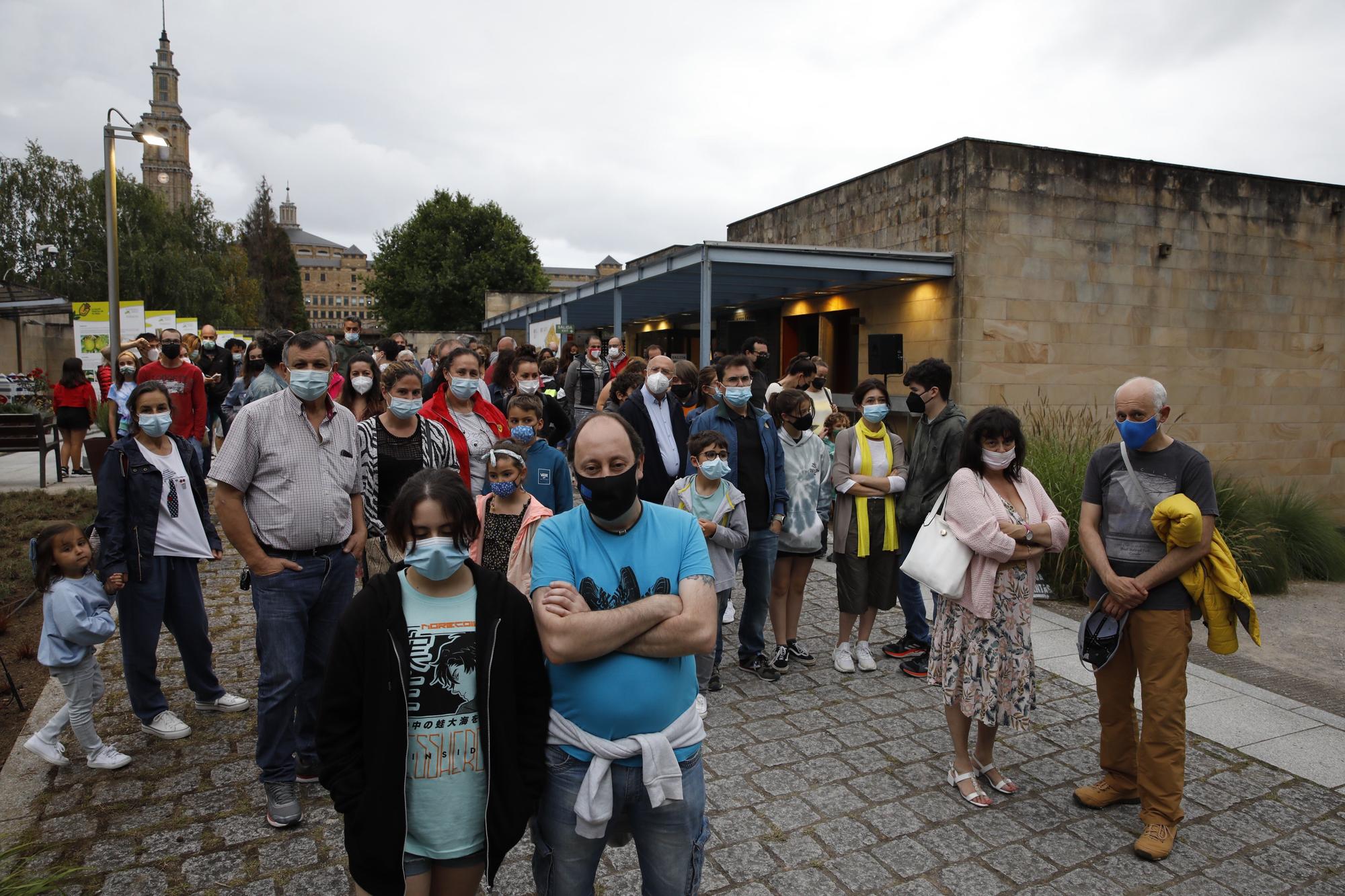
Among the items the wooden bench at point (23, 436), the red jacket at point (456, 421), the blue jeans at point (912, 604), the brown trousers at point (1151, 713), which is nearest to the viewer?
the brown trousers at point (1151, 713)

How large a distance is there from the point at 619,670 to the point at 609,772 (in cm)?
27

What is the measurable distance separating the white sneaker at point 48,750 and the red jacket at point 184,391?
15.0 feet

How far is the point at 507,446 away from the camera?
4.05m

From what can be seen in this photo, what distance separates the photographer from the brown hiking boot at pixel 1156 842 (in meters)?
3.43

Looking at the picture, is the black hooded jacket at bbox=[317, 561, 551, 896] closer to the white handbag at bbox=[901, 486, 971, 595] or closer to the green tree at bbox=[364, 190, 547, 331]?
the white handbag at bbox=[901, 486, 971, 595]

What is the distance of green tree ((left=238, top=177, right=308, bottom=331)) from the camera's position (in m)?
80.0

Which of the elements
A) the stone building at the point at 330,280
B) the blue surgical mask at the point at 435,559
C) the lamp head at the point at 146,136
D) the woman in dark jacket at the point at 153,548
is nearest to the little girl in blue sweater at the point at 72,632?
the woman in dark jacket at the point at 153,548

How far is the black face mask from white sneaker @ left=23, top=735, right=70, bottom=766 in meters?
3.49

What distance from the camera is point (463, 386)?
4719mm

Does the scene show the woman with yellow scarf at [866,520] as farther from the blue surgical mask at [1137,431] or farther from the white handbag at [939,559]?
the blue surgical mask at [1137,431]

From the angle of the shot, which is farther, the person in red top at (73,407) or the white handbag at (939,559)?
the person in red top at (73,407)

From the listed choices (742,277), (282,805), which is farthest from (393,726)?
(742,277)

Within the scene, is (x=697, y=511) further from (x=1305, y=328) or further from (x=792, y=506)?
(x=1305, y=328)

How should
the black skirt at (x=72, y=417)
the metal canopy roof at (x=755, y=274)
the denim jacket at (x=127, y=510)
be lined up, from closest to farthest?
the denim jacket at (x=127, y=510) < the black skirt at (x=72, y=417) < the metal canopy roof at (x=755, y=274)
